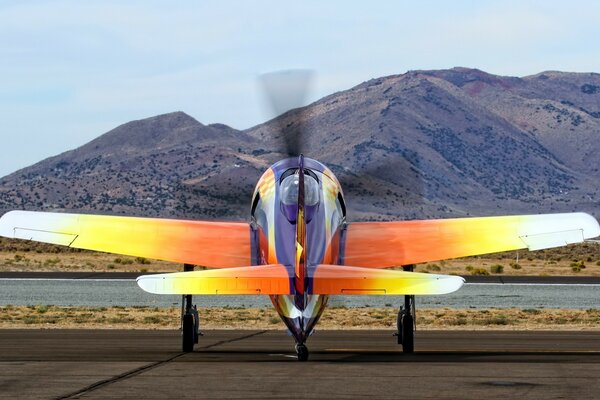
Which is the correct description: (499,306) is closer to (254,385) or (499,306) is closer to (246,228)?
(246,228)

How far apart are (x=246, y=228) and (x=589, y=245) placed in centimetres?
9062

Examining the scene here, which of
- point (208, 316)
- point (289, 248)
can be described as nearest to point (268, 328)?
point (208, 316)

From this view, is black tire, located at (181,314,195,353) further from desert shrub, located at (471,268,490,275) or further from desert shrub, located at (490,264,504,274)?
desert shrub, located at (490,264,504,274)

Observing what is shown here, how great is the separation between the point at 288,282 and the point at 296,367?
128 cm

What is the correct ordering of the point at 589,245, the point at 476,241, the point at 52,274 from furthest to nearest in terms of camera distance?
the point at 589,245 < the point at 52,274 < the point at 476,241

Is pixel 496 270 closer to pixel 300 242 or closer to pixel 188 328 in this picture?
pixel 188 328

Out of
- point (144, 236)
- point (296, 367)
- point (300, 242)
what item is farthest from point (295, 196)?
point (144, 236)

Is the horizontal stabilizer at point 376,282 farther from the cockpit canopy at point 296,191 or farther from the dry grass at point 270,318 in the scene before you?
the dry grass at point 270,318

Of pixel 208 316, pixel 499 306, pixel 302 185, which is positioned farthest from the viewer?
pixel 499 306

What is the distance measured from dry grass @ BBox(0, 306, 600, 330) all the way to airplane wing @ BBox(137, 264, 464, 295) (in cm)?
1392

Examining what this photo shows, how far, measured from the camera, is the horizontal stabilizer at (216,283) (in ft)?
60.0

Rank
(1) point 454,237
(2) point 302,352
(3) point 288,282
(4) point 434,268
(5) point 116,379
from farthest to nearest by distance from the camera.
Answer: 1. (4) point 434,268
2. (1) point 454,237
3. (2) point 302,352
4. (3) point 288,282
5. (5) point 116,379

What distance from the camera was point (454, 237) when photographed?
78.8 ft

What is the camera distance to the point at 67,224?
24484mm
